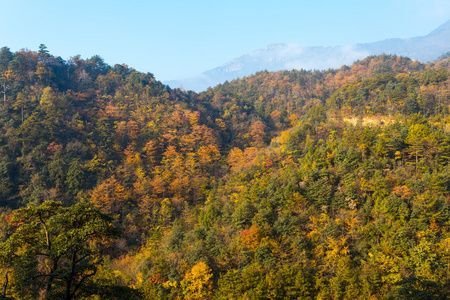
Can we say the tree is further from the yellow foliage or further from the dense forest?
the yellow foliage

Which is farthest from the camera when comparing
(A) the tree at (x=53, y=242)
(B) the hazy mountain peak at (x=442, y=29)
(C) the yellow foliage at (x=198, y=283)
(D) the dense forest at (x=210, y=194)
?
(B) the hazy mountain peak at (x=442, y=29)

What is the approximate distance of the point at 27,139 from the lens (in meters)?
31.0

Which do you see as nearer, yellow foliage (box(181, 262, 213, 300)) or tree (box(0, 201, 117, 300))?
tree (box(0, 201, 117, 300))

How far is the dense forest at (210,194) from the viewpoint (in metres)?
13.2

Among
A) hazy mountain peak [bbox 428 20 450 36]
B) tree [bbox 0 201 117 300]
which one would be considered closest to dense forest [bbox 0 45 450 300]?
tree [bbox 0 201 117 300]

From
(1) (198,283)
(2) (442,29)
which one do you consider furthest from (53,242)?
(2) (442,29)

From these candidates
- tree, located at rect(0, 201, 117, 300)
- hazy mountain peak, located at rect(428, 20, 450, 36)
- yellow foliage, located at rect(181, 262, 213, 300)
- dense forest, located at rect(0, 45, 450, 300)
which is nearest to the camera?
tree, located at rect(0, 201, 117, 300)

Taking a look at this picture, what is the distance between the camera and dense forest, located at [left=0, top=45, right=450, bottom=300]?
1324 centimetres

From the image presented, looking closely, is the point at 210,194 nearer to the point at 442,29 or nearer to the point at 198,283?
the point at 198,283

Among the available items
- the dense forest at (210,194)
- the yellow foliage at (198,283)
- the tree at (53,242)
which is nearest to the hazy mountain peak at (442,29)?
the dense forest at (210,194)

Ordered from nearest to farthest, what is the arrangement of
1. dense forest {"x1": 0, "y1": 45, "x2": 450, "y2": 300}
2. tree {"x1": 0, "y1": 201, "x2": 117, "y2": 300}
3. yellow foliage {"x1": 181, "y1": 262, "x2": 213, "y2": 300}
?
tree {"x1": 0, "y1": 201, "x2": 117, "y2": 300}
dense forest {"x1": 0, "y1": 45, "x2": 450, "y2": 300}
yellow foliage {"x1": 181, "y1": 262, "x2": 213, "y2": 300}

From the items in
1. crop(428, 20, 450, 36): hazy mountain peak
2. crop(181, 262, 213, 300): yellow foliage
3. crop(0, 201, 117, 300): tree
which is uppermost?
crop(428, 20, 450, 36): hazy mountain peak

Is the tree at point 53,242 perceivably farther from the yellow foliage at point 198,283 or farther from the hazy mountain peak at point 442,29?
the hazy mountain peak at point 442,29

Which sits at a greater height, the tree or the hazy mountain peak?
the hazy mountain peak
